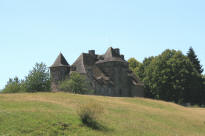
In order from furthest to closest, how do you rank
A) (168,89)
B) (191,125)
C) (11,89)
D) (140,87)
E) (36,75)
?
(140,87) → (168,89) → (11,89) → (36,75) → (191,125)

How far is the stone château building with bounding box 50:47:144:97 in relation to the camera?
64.9 metres

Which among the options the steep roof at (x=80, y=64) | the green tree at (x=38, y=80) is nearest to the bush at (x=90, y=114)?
the green tree at (x=38, y=80)

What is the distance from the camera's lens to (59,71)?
6500 centimetres

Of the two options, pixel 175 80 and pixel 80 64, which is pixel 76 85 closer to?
pixel 80 64

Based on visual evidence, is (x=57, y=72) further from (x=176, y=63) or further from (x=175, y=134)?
(x=175, y=134)

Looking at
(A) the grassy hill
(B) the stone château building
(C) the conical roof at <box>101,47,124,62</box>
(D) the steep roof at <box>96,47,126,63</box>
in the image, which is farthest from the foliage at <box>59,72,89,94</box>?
(A) the grassy hill

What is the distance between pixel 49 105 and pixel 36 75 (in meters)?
19.9

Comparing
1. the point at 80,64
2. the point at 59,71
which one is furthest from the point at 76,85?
the point at 80,64

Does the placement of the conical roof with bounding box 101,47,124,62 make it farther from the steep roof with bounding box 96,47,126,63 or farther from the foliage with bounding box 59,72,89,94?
the foliage with bounding box 59,72,89,94

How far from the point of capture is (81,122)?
72.5ft

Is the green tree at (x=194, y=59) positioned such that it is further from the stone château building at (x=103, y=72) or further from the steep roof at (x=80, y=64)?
the steep roof at (x=80, y=64)

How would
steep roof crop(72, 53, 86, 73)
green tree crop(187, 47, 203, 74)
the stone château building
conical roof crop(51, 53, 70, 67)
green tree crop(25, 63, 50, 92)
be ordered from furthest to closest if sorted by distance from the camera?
green tree crop(187, 47, 203, 74) → conical roof crop(51, 53, 70, 67) → the stone château building → steep roof crop(72, 53, 86, 73) → green tree crop(25, 63, 50, 92)

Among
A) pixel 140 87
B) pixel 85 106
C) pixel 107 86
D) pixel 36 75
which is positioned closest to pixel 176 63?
pixel 140 87

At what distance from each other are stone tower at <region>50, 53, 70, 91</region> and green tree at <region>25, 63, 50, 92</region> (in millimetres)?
16040
